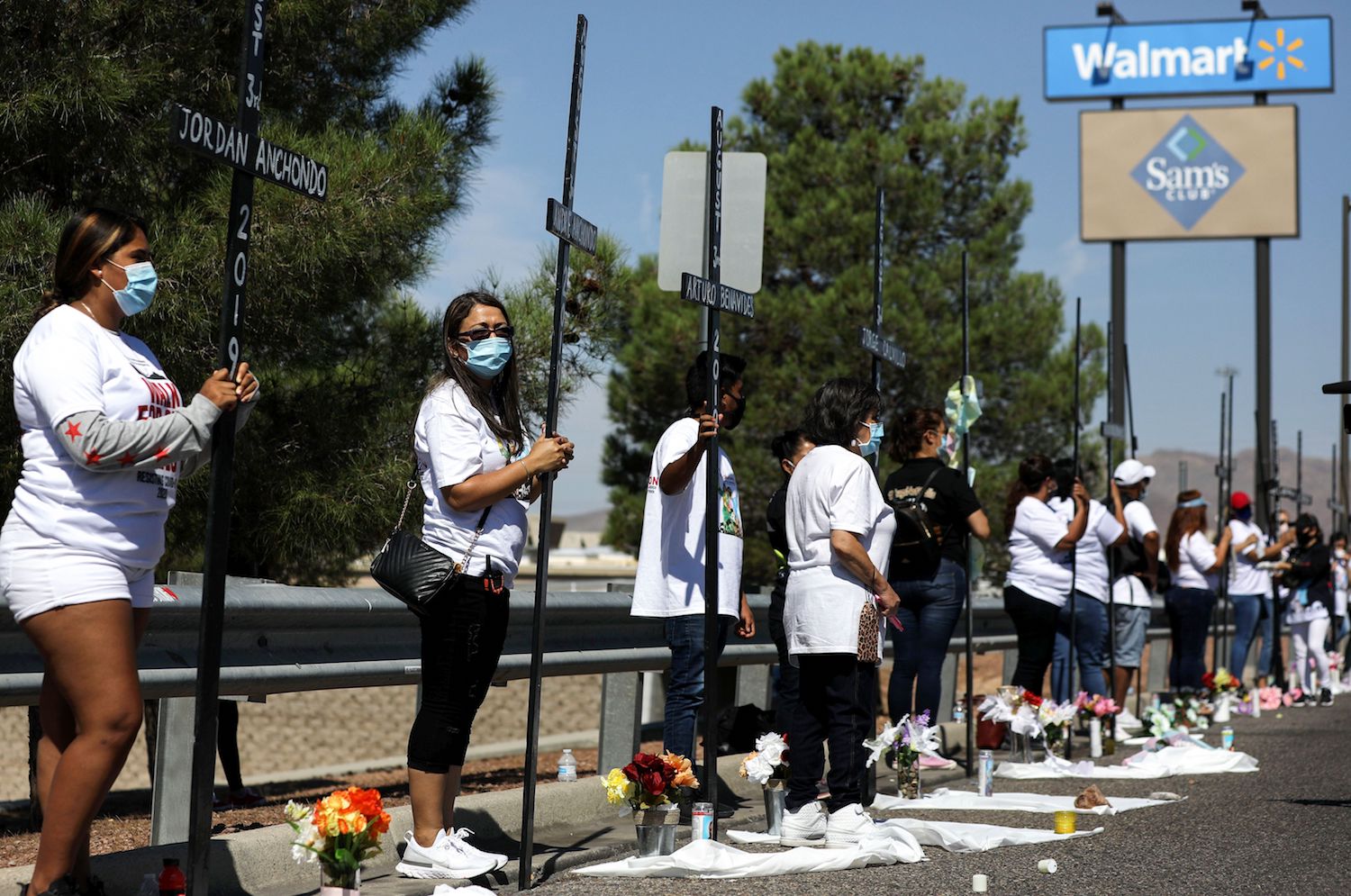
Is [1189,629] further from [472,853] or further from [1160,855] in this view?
[472,853]

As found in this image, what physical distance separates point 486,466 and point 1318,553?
12.9 meters

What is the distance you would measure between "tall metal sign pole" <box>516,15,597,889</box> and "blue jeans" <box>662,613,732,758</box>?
4.39 feet

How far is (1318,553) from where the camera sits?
16.3 m

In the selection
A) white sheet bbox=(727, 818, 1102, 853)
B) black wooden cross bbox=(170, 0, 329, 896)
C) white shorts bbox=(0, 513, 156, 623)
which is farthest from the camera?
white sheet bbox=(727, 818, 1102, 853)

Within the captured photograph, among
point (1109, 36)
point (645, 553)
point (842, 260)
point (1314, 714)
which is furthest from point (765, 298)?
point (645, 553)

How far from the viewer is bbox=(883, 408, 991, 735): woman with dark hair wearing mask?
845 cm

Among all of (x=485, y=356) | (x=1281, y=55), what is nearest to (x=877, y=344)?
(x=485, y=356)

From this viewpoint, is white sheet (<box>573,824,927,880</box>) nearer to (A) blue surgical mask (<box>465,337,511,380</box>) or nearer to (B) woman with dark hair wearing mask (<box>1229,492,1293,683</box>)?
(A) blue surgical mask (<box>465,337,511,380</box>)

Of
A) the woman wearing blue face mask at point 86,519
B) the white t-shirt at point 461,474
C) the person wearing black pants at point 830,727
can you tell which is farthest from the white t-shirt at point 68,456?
the person wearing black pants at point 830,727

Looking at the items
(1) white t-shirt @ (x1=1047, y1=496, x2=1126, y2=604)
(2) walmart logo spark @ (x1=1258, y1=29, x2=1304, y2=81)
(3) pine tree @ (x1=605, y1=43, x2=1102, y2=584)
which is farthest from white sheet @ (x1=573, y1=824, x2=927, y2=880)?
(2) walmart logo spark @ (x1=1258, y1=29, x2=1304, y2=81)

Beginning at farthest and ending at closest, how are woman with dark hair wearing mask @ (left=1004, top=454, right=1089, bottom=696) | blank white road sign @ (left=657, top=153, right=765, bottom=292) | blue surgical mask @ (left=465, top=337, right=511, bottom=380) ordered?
1. woman with dark hair wearing mask @ (left=1004, top=454, right=1089, bottom=696)
2. blank white road sign @ (left=657, top=153, right=765, bottom=292)
3. blue surgical mask @ (left=465, top=337, right=511, bottom=380)

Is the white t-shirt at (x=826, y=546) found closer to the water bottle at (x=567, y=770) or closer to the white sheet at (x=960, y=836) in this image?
the white sheet at (x=960, y=836)

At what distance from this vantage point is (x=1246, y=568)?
606 inches

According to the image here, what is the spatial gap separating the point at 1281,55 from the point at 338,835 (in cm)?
3642
